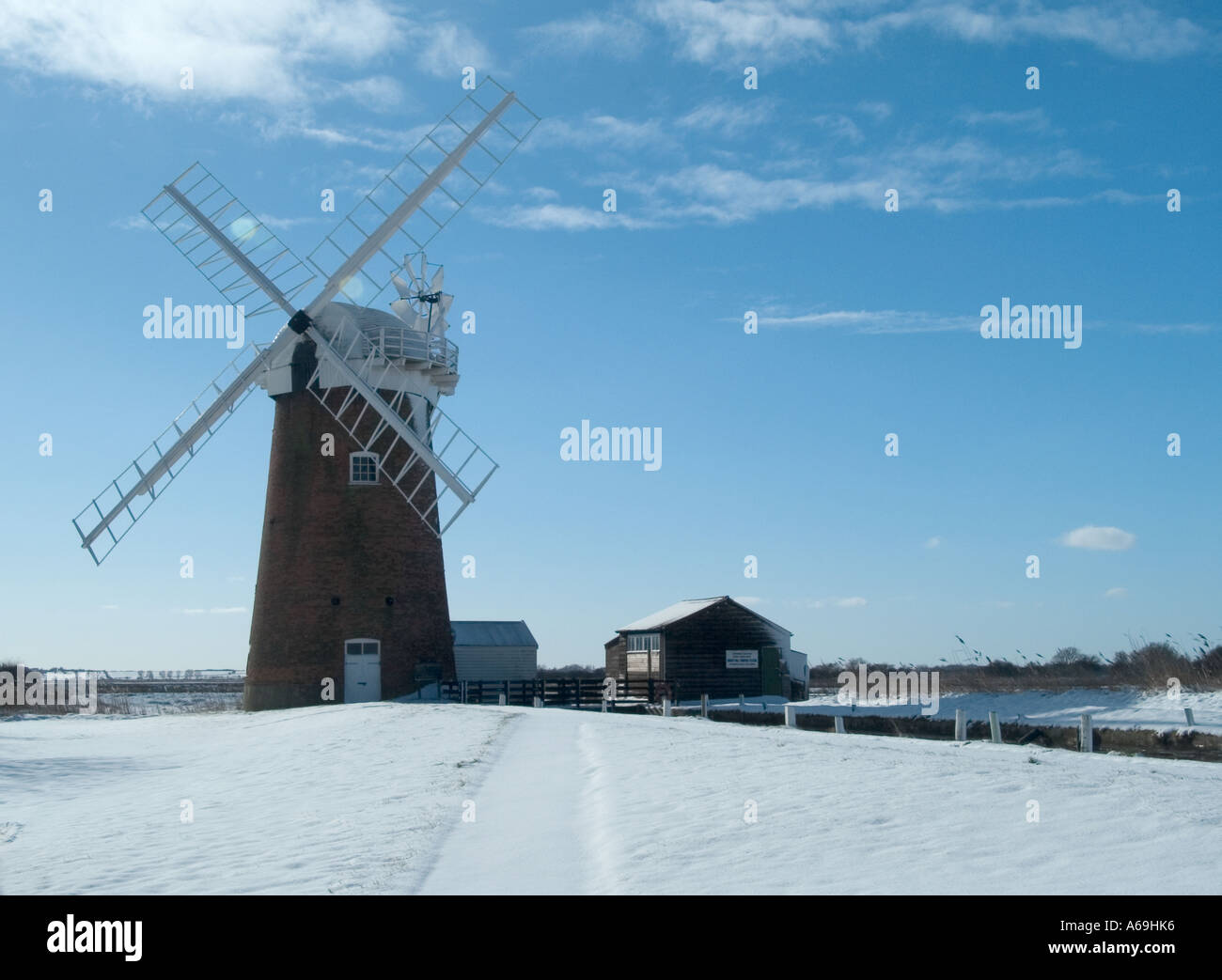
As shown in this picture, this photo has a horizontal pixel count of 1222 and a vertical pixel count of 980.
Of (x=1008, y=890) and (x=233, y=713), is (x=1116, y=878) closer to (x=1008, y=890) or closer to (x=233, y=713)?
(x=1008, y=890)

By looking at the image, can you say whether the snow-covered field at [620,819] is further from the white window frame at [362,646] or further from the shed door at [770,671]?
the shed door at [770,671]

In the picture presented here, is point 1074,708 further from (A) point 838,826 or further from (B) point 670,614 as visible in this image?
(A) point 838,826

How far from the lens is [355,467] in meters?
31.9

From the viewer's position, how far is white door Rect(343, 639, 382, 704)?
30984mm

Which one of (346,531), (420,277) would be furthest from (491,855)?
(420,277)

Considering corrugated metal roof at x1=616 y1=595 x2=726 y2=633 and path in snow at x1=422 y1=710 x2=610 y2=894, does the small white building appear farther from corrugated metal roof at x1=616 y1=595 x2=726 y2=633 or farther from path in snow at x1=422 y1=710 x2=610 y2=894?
path in snow at x1=422 y1=710 x2=610 y2=894

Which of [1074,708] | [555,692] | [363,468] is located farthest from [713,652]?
[363,468]

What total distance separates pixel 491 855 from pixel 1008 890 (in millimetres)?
4198

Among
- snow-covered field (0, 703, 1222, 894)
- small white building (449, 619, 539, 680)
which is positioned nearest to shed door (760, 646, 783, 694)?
small white building (449, 619, 539, 680)

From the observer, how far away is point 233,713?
102ft

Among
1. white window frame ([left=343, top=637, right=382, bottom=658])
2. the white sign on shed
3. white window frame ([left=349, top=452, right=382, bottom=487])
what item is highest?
white window frame ([left=349, top=452, right=382, bottom=487])

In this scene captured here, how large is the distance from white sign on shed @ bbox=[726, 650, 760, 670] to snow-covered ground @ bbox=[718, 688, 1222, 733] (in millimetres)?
1903
